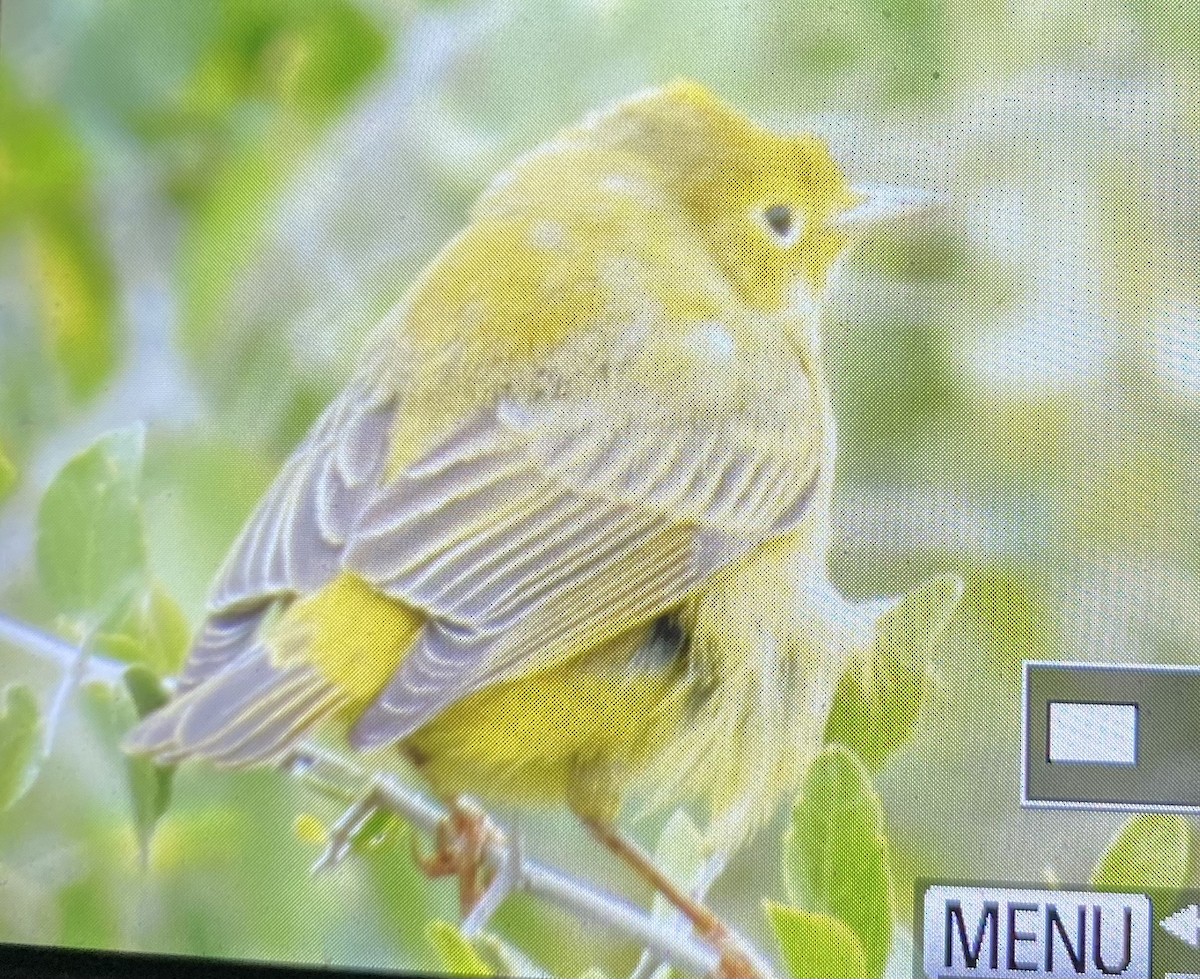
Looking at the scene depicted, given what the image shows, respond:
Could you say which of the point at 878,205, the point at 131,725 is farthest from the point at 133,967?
the point at 878,205

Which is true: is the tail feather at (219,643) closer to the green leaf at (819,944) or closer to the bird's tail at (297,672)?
the bird's tail at (297,672)

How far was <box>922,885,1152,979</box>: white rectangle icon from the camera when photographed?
100 cm

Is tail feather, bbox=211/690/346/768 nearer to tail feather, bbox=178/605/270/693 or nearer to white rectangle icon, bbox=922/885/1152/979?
tail feather, bbox=178/605/270/693

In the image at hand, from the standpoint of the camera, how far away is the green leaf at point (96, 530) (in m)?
1.06

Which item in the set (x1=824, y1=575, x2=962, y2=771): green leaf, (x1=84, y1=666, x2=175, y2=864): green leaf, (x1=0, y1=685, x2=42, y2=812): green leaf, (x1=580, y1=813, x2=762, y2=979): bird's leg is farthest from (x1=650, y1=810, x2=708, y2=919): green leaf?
(x1=0, y1=685, x2=42, y2=812): green leaf

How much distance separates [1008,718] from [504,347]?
0.45 m

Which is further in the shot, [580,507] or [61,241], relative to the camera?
[61,241]

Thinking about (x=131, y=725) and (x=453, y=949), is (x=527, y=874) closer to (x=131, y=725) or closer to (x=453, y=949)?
(x=453, y=949)

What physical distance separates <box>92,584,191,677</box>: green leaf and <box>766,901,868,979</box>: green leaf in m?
0.48

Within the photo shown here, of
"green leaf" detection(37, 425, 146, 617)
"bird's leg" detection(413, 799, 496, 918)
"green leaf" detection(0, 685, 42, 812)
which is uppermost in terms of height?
"green leaf" detection(37, 425, 146, 617)

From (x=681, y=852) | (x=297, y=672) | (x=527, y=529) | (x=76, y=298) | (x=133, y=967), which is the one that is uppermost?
(x=76, y=298)

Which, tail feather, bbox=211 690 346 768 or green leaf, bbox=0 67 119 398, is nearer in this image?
tail feather, bbox=211 690 346 768

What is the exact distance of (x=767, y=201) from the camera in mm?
1021

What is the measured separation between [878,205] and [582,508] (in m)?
0.31
